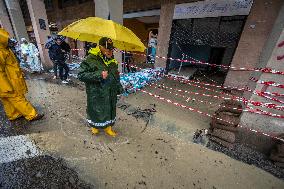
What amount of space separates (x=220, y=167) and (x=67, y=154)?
9.09 feet

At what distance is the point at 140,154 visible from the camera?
3.04 m

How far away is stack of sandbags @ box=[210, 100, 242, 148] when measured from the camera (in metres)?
3.41

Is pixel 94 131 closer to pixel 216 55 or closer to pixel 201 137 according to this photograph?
pixel 201 137

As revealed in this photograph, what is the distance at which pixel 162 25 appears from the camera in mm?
9461

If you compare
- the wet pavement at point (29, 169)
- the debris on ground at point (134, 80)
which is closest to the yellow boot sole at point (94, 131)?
the wet pavement at point (29, 169)

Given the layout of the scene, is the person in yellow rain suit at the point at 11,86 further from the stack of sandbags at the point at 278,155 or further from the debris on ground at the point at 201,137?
the stack of sandbags at the point at 278,155

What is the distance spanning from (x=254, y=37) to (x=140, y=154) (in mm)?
7029

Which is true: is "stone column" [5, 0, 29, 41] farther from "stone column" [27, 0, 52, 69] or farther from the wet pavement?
the wet pavement

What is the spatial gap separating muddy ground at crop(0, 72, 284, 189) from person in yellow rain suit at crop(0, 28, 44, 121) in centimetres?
38

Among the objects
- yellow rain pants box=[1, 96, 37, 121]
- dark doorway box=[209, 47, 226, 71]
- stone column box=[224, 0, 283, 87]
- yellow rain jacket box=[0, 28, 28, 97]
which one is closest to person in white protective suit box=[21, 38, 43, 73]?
yellow rain pants box=[1, 96, 37, 121]

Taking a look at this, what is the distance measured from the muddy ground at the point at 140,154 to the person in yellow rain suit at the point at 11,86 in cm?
38

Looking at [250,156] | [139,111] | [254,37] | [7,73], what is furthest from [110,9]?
[250,156]

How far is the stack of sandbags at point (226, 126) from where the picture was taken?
11.2 ft

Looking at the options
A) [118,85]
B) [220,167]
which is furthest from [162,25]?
[220,167]
